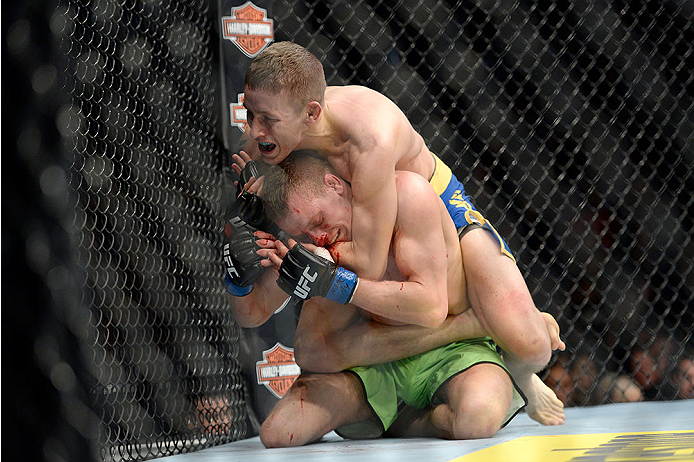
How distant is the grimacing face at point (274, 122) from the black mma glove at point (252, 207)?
10cm

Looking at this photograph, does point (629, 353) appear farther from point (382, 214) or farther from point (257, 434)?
point (382, 214)

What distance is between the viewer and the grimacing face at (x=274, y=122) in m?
1.55

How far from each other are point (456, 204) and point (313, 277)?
48 centimetres

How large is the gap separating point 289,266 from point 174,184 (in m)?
0.54

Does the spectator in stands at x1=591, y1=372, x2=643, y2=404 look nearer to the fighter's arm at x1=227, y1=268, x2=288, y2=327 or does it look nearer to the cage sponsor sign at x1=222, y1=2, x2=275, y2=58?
the fighter's arm at x1=227, y1=268, x2=288, y2=327

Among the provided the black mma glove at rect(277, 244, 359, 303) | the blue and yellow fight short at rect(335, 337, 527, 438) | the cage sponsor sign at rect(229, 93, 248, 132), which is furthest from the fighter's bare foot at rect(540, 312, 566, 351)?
the cage sponsor sign at rect(229, 93, 248, 132)

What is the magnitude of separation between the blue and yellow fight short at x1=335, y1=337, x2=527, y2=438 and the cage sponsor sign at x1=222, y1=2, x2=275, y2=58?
0.99 meters

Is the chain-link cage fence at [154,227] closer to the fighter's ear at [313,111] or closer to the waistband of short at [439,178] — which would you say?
the fighter's ear at [313,111]

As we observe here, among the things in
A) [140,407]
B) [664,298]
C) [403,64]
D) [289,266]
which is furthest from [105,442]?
[664,298]

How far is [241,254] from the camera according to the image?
5.36 ft

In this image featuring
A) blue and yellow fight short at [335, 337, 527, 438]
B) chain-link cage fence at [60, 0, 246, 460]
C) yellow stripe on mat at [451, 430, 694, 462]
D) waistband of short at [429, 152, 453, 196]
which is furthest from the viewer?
waistband of short at [429, 152, 453, 196]

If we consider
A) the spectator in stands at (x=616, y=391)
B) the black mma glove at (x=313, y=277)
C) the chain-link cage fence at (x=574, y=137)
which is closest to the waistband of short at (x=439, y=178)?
the black mma glove at (x=313, y=277)

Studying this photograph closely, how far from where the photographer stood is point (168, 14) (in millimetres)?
1964

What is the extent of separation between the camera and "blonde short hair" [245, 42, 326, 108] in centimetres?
154
